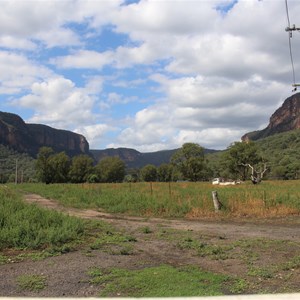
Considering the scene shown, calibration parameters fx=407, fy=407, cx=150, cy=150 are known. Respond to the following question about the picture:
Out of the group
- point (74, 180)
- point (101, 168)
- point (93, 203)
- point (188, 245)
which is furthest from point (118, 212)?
point (101, 168)

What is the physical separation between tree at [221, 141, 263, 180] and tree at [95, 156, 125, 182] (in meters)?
53.6

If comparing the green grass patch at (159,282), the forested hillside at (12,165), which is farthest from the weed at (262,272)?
the forested hillside at (12,165)

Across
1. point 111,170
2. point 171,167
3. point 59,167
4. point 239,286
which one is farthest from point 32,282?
point 111,170

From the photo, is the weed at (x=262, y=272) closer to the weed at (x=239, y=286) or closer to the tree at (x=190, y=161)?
the weed at (x=239, y=286)

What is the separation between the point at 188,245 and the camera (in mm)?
9164

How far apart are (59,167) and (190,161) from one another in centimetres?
3856

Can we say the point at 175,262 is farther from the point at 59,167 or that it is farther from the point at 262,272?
the point at 59,167

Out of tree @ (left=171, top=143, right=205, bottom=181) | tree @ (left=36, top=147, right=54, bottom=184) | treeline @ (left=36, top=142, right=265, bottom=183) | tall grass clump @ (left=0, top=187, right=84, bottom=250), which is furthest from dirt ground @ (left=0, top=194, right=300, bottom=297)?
tree @ (left=36, top=147, right=54, bottom=184)

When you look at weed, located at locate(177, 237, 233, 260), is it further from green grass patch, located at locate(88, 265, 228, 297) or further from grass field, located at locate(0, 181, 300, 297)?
green grass patch, located at locate(88, 265, 228, 297)

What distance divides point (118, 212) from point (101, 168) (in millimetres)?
109685

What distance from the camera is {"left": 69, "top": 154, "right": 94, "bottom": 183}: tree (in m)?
113

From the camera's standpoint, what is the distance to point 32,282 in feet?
19.5

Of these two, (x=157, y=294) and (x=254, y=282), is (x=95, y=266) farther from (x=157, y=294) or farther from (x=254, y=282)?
(x=254, y=282)

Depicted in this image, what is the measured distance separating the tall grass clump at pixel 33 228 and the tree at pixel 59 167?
9679 centimetres
